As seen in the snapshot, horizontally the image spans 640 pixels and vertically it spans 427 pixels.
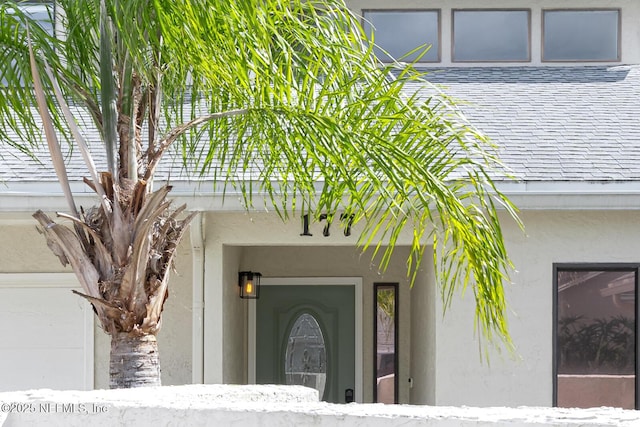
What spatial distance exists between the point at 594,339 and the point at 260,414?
5604 mm

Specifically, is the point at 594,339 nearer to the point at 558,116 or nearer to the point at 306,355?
the point at 558,116

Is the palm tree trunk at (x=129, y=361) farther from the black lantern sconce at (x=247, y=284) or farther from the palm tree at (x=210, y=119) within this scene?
the black lantern sconce at (x=247, y=284)

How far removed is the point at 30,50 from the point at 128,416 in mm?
2480

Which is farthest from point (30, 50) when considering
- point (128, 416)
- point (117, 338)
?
point (128, 416)

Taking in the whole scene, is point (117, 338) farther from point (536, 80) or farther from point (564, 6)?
point (564, 6)

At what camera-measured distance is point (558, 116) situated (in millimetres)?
10430

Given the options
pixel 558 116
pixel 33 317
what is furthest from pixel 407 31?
pixel 33 317

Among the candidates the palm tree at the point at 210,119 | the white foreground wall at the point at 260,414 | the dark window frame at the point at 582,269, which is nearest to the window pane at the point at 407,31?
the dark window frame at the point at 582,269

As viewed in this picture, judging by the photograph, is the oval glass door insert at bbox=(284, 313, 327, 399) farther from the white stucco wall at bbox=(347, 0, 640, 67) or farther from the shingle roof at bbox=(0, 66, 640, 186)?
the white stucco wall at bbox=(347, 0, 640, 67)

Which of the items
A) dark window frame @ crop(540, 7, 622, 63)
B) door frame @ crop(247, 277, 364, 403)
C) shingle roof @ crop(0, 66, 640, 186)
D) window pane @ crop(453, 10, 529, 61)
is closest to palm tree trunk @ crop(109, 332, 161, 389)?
shingle roof @ crop(0, 66, 640, 186)

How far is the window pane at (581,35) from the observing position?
12.4m

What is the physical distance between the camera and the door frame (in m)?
12.1

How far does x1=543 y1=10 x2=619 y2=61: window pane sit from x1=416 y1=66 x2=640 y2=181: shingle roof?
7.5 inches

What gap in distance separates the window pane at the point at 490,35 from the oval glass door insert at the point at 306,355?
12.2 feet
